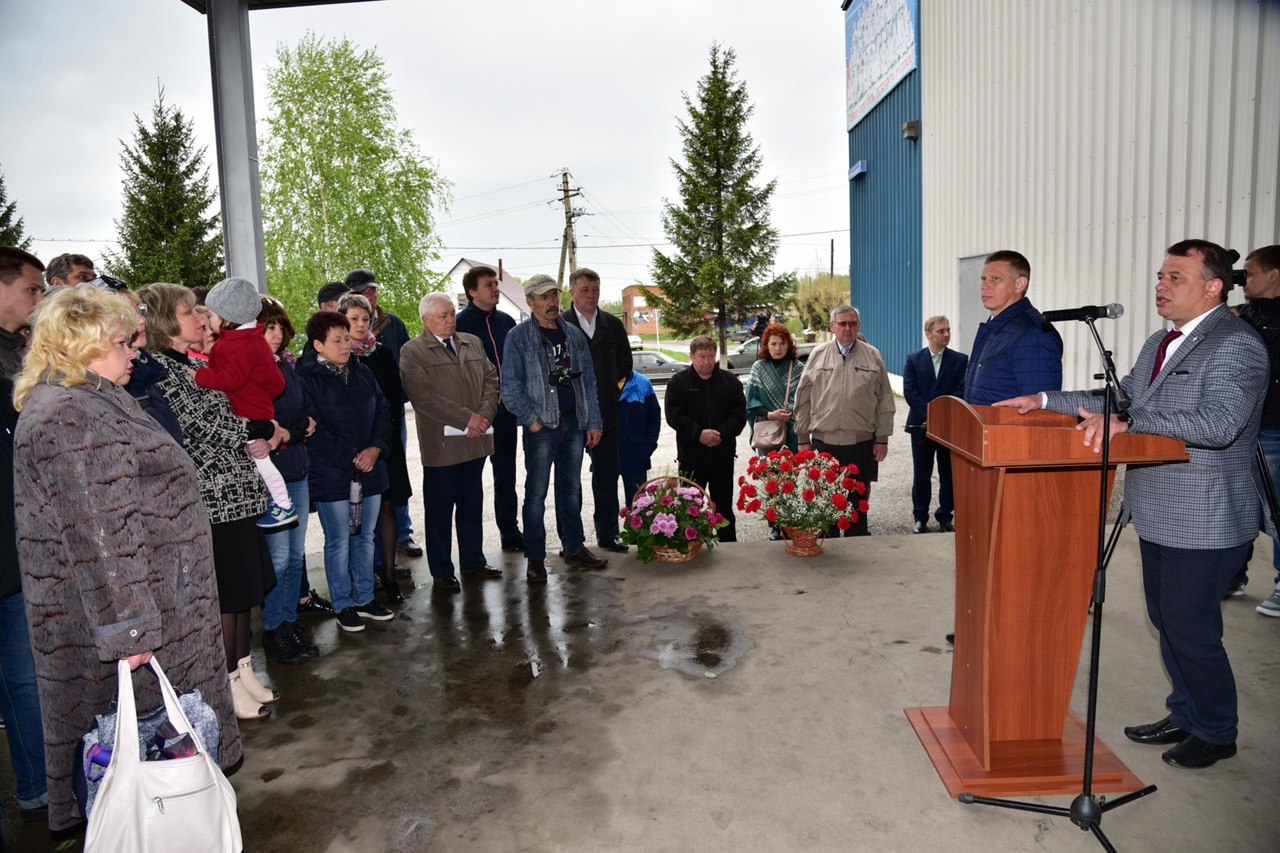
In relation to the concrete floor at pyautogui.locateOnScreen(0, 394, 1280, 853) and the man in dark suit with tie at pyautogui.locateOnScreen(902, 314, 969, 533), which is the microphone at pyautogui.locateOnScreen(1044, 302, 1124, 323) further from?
the man in dark suit with tie at pyautogui.locateOnScreen(902, 314, 969, 533)

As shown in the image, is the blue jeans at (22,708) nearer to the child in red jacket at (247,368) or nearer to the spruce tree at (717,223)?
the child in red jacket at (247,368)

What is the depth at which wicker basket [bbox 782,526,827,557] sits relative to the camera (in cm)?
515

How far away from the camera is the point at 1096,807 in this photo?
2361mm

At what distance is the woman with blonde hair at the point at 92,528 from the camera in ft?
7.27

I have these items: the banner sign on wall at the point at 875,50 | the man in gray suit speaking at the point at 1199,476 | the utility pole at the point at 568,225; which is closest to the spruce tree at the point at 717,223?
the utility pole at the point at 568,225

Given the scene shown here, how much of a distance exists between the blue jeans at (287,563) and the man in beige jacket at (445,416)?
0.89 m

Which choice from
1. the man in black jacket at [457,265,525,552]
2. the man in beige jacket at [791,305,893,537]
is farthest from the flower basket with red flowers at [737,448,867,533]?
the man in black jacket at [457,265,525,552]

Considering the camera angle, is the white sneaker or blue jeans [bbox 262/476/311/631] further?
the white sneaker

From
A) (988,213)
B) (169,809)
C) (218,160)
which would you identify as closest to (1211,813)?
(169,809)

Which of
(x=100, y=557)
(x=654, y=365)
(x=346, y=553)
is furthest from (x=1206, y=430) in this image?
(x=654, y=365)

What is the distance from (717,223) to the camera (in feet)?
108

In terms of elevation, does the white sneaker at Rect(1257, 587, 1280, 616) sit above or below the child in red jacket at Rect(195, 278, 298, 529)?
below

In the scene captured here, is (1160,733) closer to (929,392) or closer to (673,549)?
(673,549)

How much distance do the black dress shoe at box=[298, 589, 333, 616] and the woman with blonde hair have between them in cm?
210
